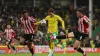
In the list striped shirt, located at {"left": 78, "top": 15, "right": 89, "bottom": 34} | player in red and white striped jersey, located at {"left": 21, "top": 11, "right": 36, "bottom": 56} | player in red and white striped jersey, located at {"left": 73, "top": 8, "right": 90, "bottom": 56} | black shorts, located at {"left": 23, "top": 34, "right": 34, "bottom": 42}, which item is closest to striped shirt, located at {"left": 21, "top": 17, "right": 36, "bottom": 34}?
player in red and white striped jersey, located at {"left": 21, "top": 11, "right": 36, "bottom": 56}

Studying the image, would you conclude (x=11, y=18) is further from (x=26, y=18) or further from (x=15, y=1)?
(x=26, y=18)

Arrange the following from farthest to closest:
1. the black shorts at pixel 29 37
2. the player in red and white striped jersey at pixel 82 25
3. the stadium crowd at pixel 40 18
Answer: the stadium crowd at pixel 40 18, the black shorts at pixel 29 37, the player in red and white striped jersey at pixel 82 25

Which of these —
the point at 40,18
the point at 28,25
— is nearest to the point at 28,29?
the point at 28,25

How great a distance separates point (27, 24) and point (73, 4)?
22013 millimetres

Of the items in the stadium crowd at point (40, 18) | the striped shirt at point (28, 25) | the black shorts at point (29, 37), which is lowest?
the stadium crowd at point (40, 18)

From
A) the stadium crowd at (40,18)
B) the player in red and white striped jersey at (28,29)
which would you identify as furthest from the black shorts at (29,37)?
the stadium crowd at (40,18)

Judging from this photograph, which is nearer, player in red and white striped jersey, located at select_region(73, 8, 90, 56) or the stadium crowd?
player in red and white striped jersey, located at select_region(73, 8, 90, 56)

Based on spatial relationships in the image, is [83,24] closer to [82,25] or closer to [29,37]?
[82,25]

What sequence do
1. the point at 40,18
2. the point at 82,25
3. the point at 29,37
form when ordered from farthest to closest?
the point at 40,18 < the point at 29,37 < the point at 82,25

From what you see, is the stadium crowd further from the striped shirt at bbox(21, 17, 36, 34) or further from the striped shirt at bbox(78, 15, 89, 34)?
the striped shirt at bbox(78, 15, 89, 34)

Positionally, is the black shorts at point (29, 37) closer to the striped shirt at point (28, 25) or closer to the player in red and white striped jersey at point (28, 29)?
the player in red and white striped jersey at point (28, 29)

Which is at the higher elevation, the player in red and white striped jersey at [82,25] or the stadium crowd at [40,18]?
the player in red and white striped jersey at [82,25]

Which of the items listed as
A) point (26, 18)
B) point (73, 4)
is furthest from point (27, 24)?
point (73, 4)

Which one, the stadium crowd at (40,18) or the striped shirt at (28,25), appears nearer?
the striped shirt at (28,25)
